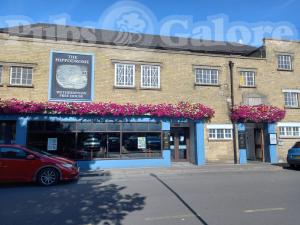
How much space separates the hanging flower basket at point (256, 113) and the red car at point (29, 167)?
37.6 ft

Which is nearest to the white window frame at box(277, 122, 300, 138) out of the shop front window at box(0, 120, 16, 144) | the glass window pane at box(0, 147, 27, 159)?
the glass window pane at box(0, 147, 27, 159)

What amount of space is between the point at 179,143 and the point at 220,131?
275cm

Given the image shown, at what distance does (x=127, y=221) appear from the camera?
588 centimetres

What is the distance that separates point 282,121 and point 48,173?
1549cm

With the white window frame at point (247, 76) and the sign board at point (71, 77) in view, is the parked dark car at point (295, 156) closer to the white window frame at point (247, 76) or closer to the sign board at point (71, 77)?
the white window frame at point (247, 76)

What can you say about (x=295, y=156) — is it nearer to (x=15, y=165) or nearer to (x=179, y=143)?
(x=179, y=143)

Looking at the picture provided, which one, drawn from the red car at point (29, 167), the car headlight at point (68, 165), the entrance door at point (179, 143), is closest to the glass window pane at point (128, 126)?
the entrance door at point (179, 143)

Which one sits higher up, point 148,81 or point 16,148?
point 148,81

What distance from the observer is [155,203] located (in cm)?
746

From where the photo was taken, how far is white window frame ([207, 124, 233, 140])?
1817cm

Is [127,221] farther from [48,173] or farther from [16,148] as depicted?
[16,148]

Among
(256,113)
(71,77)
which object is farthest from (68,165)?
(256,113)

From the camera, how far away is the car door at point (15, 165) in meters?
10.2

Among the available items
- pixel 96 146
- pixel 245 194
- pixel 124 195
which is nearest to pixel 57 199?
pixel 124 195
